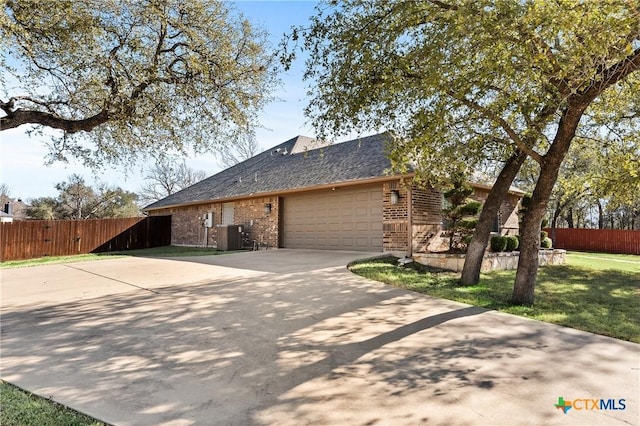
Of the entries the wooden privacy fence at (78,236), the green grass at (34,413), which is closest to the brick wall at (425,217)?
the green grass at (34,413)

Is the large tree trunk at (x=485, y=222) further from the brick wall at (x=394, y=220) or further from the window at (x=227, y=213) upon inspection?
the window at (x=227, y=213)

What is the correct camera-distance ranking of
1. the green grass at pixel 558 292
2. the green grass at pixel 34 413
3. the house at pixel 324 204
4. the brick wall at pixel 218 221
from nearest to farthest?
1. the green grass at pixel 34 413
2. the green grass at pixel 558 292
3. the house at pixel 324 204
4. the brick wall at pixel 218 221

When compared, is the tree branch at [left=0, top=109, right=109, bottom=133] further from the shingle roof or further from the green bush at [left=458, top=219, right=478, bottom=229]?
the green bush at [left=458, top=219, right=478, bottom=229]

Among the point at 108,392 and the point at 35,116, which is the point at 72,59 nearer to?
the point at 35,116

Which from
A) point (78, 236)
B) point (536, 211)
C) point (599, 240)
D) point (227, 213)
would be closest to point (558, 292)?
point (536, 211)

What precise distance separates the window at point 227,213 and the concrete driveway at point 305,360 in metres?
11.5

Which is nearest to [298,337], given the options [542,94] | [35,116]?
[542,94]

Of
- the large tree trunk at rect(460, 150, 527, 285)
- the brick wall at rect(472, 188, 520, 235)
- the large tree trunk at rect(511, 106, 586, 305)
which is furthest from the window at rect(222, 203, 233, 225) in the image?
the large tree trunk at rect(511, 106, 586, 305)

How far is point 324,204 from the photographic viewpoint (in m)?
14.1

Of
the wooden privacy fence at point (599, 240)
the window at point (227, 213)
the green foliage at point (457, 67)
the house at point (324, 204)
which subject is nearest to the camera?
the green foliage at point (457, 67)

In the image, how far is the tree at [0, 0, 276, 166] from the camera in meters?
6.80

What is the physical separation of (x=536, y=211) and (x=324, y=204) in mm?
8138

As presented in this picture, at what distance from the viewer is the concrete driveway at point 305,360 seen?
294cm

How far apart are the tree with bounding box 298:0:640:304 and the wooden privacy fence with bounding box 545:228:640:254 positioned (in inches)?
628
